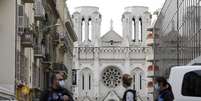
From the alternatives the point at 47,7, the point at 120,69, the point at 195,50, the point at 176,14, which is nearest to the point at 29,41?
the point at 195,50

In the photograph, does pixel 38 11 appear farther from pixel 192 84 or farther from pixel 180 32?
pixel 192 84

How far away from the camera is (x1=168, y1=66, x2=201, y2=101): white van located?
15.7m

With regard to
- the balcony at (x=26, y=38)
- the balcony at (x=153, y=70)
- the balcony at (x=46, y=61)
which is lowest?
the balcony at (x=153, y=70)

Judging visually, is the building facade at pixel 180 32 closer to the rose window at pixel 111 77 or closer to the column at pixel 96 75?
the column at pixel 96 75

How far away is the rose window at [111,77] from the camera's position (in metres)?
126

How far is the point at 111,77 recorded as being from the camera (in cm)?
12631

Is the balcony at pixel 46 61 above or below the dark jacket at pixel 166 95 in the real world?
below

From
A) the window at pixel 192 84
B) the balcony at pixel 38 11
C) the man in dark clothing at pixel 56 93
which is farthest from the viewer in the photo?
the balcony at pixel 38 11

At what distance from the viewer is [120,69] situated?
126 metres

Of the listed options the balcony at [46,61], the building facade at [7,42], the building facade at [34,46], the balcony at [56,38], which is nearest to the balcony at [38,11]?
the building facade at [34,46]

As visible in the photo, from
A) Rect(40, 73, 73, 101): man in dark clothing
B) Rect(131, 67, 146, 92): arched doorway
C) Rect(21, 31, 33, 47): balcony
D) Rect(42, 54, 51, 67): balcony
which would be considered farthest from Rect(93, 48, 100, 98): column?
Rect(40, 73, 73, 101): man in dark clothing

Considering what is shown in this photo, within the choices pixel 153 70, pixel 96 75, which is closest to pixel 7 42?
pixel 153 70

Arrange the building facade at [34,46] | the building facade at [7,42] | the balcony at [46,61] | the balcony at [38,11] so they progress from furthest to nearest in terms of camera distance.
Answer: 1. the balcony at [46,61]
2. the balcony at [38,11]
3. the building facade at [34,46]
4. the building facade at [7,42]

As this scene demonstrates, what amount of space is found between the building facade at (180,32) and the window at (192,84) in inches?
885
